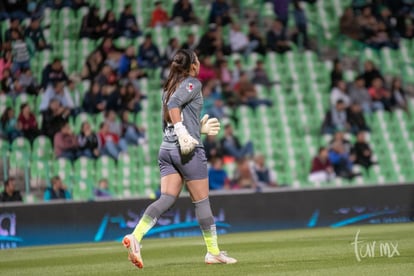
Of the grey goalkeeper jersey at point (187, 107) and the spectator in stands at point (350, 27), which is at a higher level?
the spectator in stands at point (350, 27)

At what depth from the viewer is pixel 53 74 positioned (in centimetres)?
2302

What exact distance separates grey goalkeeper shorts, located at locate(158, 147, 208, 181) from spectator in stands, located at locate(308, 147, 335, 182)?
11309 millimetres

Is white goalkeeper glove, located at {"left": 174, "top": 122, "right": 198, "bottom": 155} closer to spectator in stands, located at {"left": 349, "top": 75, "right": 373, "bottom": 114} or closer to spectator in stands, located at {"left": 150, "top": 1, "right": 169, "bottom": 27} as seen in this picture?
spectator in stands, located at {"left": 349, "top": 75, "right": 373, "bottom": 114}

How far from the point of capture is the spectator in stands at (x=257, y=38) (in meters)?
24.4

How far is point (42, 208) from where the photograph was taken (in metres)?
19.0

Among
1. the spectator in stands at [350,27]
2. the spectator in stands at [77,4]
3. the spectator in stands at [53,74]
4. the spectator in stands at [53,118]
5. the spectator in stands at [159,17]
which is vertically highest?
the spectator in stands at [77,4]

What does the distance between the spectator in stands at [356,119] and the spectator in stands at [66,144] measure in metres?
6.37

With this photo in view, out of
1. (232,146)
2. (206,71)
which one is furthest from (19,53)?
(232,146)

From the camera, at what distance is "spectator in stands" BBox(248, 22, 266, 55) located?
80.0ft

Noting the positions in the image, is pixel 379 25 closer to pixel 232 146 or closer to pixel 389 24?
pixel 389 24

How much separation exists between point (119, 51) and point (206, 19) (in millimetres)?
2678

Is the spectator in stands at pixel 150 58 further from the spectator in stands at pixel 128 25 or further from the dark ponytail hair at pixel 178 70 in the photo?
the dark ponytail hair at pixel 178 70

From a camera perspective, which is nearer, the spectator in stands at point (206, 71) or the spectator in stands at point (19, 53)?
the spectator in stands at point (206, 71)

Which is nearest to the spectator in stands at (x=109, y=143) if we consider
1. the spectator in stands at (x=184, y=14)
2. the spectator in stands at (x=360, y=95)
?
the spectator in stands at (x=184, y=14)
